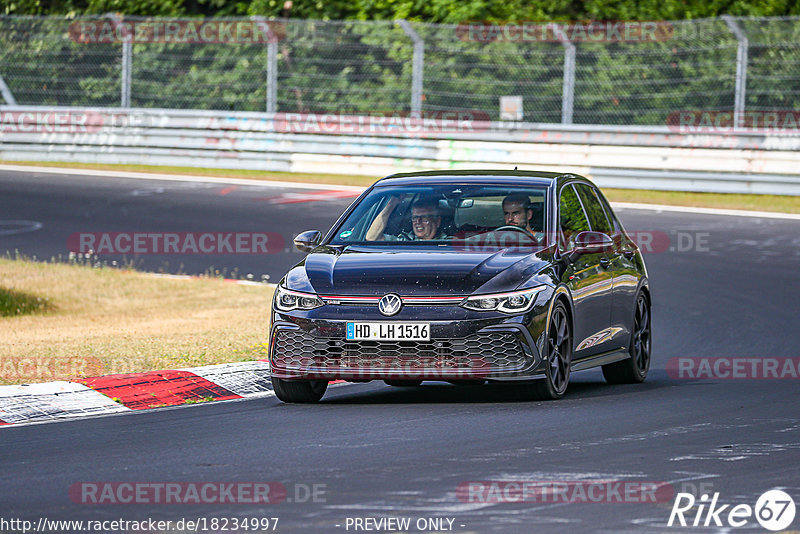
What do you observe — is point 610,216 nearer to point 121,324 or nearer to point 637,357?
point 637,357

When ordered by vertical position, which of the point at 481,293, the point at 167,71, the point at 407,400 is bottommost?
the point at 407,400

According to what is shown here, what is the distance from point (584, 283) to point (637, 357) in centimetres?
145

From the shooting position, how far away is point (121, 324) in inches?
583

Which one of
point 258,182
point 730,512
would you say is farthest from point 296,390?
point 258,182

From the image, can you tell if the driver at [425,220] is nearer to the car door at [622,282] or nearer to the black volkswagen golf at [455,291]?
the black volkswagen golf at [455,291]

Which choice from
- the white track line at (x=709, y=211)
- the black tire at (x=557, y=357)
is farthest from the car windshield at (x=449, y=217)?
the white track line at (x=709, y=211)

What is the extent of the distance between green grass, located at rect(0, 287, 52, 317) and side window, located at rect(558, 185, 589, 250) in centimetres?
720

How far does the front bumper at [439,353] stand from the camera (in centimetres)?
912

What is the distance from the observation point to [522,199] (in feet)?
34.3

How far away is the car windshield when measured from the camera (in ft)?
33.2

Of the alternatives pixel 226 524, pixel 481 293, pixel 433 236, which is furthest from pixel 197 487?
pixel 433 236

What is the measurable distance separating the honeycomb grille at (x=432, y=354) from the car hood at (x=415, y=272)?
0.30 m

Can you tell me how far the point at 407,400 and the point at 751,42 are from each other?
16.2 m

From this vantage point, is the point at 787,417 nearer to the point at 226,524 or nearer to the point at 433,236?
the point at 433,236
